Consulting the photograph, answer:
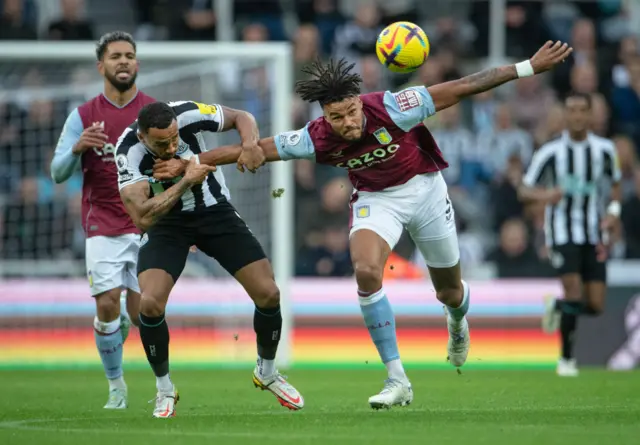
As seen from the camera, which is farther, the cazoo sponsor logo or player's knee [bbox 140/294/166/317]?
the cazoo sponsor logo

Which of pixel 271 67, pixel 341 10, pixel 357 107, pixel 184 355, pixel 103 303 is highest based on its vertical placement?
pixel 341 10

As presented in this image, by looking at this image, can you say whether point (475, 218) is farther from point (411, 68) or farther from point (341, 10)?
point (411, 68)

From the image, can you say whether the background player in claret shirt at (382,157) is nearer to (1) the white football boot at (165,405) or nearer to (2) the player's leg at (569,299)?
(1) the white football boot at (165,405)

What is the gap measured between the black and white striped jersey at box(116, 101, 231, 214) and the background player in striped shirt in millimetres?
5064

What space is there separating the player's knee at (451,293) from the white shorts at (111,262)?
2399 millimetres

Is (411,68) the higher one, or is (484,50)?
(484,50)

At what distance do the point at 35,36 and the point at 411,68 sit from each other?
8553 mm

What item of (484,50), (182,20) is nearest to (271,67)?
(182,20)

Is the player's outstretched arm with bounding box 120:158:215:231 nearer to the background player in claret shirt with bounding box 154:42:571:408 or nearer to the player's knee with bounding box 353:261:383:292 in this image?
the background player in claret shirt with bounding box 154:42:571:408

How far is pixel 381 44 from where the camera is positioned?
954 centimetres

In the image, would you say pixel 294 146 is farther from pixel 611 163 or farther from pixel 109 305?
pixel 611 163

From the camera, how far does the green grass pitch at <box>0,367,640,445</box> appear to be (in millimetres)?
7500

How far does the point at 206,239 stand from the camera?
30.3 ft

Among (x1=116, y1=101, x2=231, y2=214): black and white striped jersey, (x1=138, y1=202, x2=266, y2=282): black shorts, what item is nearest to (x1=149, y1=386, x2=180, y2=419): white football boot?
(x1=138, y1=202, x2=266, y2=282): black shorts
